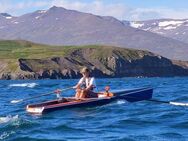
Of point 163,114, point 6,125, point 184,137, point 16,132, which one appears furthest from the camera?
point 163,114

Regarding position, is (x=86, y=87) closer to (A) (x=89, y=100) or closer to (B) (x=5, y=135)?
(A) (x=89, y=100)

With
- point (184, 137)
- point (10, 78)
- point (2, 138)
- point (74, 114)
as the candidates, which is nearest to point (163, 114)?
point (74, 114)

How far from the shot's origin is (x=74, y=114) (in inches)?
1463

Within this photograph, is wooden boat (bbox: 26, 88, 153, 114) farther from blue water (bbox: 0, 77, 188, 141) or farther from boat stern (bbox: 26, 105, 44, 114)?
blue water (bbox: 0, 77, 188, 141)

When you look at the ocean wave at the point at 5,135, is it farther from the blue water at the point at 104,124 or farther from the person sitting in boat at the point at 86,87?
the person sitting in boat at the point at 86,87

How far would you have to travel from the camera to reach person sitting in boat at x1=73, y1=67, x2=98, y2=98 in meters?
39.3

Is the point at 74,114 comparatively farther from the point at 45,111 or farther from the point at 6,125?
the point at 6,125

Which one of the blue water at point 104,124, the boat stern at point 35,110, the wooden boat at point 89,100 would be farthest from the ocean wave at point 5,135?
the wooden boat at point 89,100

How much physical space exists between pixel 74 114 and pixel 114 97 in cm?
600

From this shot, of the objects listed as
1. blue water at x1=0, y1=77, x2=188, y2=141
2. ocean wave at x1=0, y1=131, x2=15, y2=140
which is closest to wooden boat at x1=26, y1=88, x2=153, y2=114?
blue water at x1=0, y1=77, x2=188, y2=141

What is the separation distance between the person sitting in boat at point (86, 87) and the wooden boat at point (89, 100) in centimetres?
50

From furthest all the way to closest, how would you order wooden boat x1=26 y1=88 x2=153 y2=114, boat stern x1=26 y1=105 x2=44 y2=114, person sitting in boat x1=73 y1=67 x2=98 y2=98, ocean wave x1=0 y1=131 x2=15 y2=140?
A: person sitting in boat x1=73 y1=67 x2=98 y2=98
wooden boat x1=26 y1=88 x2=153 y2=114
boat stern x1=26 y1=105 x2=44 y2=114
ocean wave x1=0 y1=131 x2=15 y2=140

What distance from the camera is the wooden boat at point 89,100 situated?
3856 centimetres

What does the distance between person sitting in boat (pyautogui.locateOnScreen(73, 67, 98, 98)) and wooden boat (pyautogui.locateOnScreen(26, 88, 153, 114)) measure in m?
0.50
